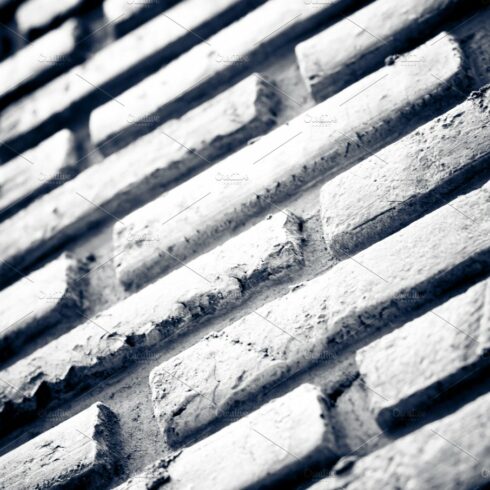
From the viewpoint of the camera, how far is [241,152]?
85 cm

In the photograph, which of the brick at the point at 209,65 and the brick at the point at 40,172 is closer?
the brick at the point at 209,65

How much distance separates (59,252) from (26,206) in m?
0.15

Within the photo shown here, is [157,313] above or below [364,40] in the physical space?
below

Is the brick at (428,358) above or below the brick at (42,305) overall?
below

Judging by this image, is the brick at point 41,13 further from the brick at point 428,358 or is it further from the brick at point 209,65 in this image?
the brick at point 428,358

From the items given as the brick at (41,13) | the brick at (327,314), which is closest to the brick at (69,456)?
the brick at (327,314)

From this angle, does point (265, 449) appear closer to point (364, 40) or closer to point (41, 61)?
point (364, 40)

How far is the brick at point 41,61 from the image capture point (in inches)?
44.9

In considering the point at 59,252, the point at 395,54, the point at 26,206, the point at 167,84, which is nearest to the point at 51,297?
the point at 59,252

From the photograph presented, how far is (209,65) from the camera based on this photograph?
96cm

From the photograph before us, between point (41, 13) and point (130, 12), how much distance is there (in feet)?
0.97

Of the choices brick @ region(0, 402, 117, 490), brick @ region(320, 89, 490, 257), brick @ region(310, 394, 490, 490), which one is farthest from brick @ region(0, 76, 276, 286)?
brick @ region(310, 394, 490, 490)

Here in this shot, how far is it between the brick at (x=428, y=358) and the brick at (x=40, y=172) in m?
0.77

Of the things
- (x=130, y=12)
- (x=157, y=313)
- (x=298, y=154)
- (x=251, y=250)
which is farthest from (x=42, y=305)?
(x=130, y=12)
